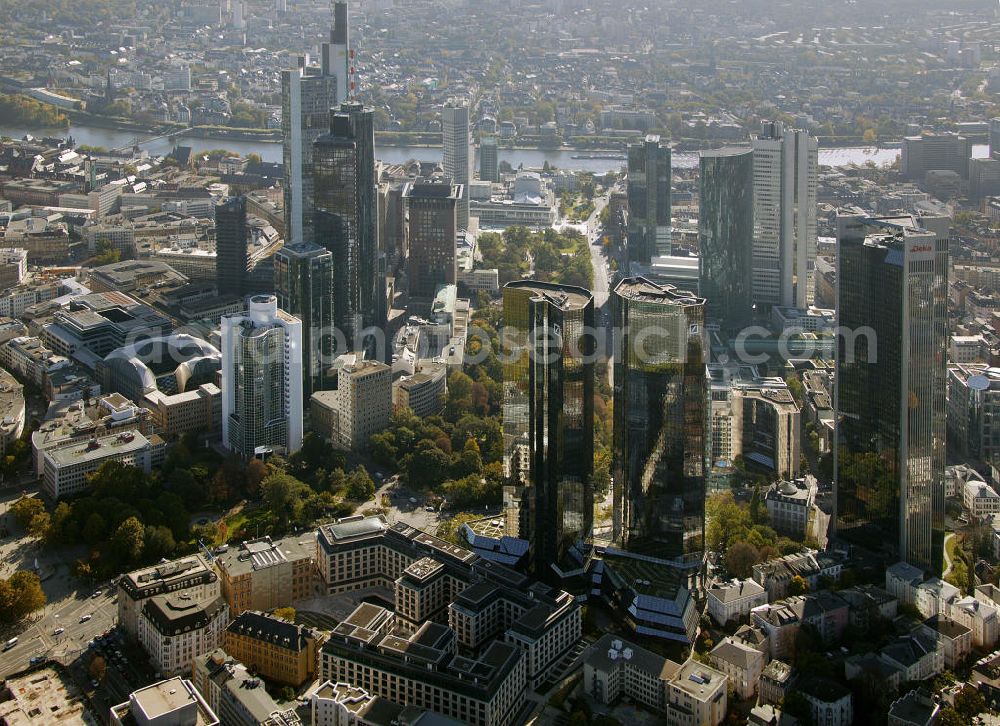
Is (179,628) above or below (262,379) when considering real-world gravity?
below

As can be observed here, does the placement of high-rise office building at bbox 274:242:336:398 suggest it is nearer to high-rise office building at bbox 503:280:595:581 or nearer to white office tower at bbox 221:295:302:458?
white office tower at bbox 221:295:302:458

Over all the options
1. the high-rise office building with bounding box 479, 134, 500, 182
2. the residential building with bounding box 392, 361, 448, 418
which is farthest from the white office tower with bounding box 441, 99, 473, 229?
the residential building with bounding box 392, 361, 448, 418

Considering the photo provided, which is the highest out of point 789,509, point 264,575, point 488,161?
point 488,161

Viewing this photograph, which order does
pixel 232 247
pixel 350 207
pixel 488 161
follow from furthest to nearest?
1. pixel 488 161
2. pixel 232 247
3. pixel 350 207

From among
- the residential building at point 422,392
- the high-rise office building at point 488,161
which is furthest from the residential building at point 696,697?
the high-rise office building at point 488,161

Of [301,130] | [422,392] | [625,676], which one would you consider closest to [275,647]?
[625,676]

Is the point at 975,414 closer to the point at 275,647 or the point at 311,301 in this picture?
the point at 311,301
